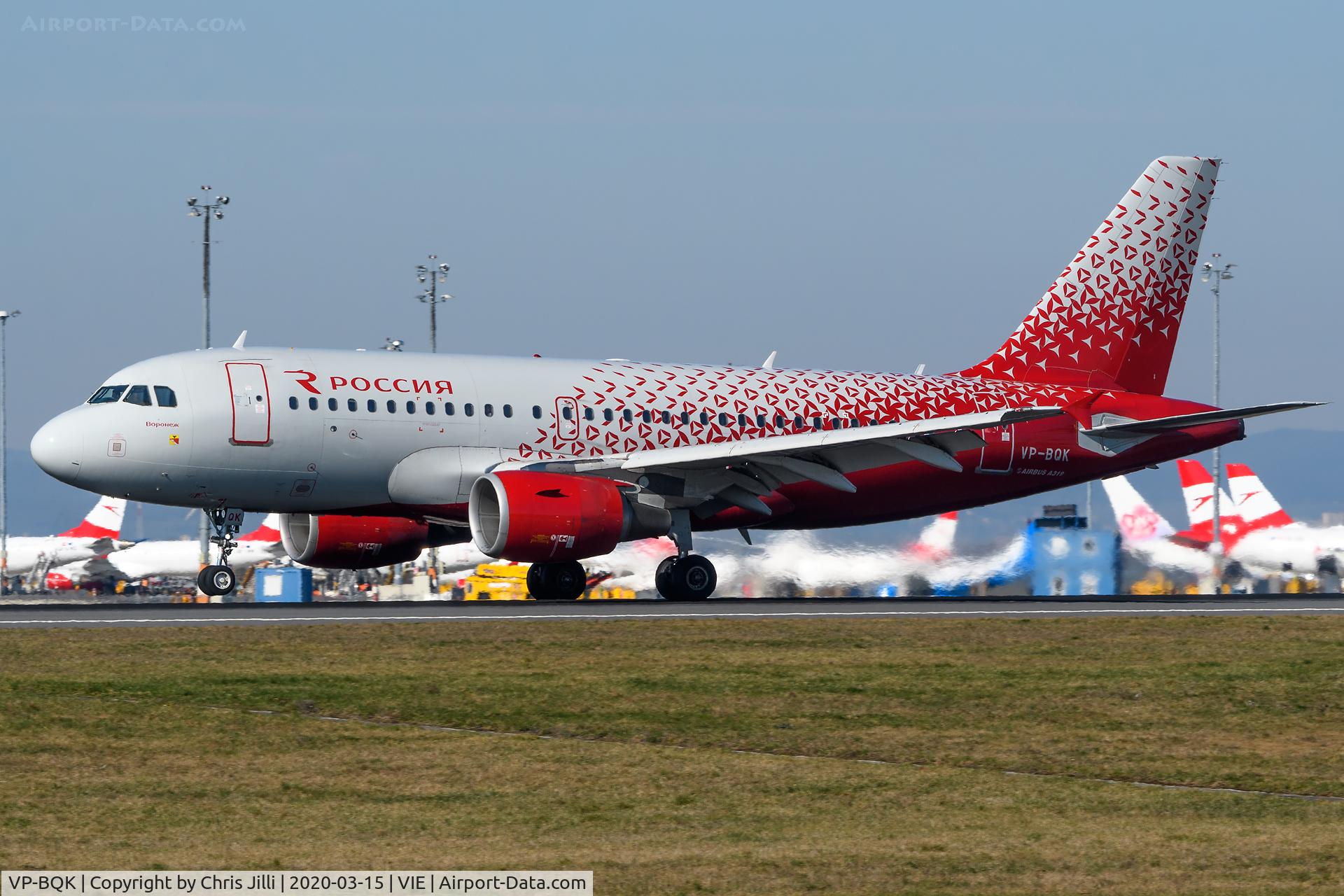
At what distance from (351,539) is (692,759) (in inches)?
819

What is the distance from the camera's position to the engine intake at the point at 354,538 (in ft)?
113

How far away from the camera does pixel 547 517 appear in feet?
98.9

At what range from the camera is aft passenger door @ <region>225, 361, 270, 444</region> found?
31.1 m

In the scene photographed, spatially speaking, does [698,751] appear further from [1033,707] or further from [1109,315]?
[1109,315]

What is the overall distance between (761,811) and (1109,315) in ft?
94.9

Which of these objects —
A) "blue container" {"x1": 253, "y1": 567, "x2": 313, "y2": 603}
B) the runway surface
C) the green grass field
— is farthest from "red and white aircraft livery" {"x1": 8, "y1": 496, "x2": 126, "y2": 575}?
the green grass field

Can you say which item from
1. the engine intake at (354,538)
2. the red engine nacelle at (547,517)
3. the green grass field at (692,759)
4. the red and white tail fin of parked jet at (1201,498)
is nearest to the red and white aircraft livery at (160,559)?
the red and white tail fin of parked jet at (1201,498)

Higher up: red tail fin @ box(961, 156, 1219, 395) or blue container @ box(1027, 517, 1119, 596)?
red tail fin @ box(961, 156, 1219, 395)

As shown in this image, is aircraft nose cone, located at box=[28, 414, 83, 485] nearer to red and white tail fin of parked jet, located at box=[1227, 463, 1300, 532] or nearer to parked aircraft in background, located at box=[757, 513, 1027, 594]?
parked aircraft in background, located at box=[757, 513, 1027, 594]

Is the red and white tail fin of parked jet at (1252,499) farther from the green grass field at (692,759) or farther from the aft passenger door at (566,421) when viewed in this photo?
the green grass field at (692,759)

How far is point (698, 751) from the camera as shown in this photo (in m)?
15.1

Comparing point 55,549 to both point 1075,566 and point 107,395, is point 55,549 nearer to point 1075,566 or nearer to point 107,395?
point 107,395

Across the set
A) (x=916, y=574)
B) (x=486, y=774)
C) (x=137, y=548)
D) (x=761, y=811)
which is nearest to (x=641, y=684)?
(x=486, y=774)

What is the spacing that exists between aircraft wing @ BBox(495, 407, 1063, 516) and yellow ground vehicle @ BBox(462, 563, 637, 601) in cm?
1293
